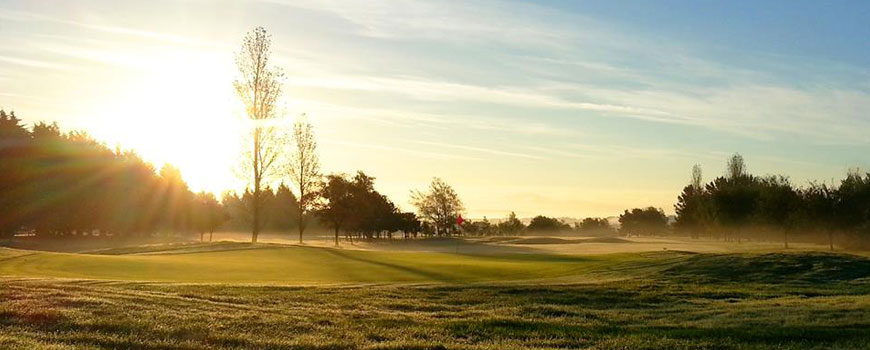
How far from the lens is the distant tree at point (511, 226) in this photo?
13200cm

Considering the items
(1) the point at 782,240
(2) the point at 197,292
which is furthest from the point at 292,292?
(1) the point at 782,240

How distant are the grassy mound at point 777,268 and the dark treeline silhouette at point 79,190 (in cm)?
6812

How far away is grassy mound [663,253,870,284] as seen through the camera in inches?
1281

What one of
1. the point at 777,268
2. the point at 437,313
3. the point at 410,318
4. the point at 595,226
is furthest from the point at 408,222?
the point at 410,318

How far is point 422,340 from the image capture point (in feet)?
45.8

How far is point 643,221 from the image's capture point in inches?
5581

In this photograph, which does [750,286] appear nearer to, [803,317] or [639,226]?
[803,317]

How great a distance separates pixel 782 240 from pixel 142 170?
80197mm

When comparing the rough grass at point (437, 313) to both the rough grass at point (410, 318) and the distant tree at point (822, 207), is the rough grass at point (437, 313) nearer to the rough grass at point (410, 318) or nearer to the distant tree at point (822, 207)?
the rough grass at point (410, 318)

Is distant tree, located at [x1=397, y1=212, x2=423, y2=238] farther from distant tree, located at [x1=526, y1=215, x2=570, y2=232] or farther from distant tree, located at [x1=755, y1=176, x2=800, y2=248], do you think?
distant tree, located at [x1=755, y1=176, x2=800, y2=248]

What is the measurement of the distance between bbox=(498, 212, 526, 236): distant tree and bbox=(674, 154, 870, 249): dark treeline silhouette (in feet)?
142

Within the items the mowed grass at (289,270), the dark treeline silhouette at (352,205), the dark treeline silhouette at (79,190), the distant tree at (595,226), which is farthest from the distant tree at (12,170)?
the distant tree at (595,226)

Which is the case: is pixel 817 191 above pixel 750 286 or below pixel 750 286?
above

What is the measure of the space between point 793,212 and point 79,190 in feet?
247
